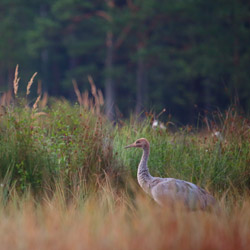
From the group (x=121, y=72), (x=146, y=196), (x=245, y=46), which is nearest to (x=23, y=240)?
(x=146, y=196)

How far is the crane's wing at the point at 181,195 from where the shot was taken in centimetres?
496

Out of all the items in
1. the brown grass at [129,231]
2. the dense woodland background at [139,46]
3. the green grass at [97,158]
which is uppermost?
the brown grass at [129,231]

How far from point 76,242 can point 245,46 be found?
20890 mm

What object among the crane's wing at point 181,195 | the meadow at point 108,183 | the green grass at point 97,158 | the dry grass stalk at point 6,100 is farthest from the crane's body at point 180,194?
the dry grass stalk at point 6,100

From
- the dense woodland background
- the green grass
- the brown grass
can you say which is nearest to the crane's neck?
the green grass

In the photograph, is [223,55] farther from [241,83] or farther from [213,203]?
[213,203]

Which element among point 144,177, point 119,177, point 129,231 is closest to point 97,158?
point 119,177

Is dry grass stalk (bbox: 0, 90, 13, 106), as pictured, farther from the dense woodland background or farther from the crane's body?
the dense woodland background

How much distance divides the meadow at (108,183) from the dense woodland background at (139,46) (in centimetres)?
1578

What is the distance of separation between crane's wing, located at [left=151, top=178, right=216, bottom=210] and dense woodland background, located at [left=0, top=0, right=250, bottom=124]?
1752 centimetres

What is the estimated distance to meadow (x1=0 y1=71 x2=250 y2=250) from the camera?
12.9ft

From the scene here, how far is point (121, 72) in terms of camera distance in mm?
26281

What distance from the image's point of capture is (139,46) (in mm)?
26297

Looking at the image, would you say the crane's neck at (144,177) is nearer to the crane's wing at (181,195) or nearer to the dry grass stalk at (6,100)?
the crane's wing at (181,195)
